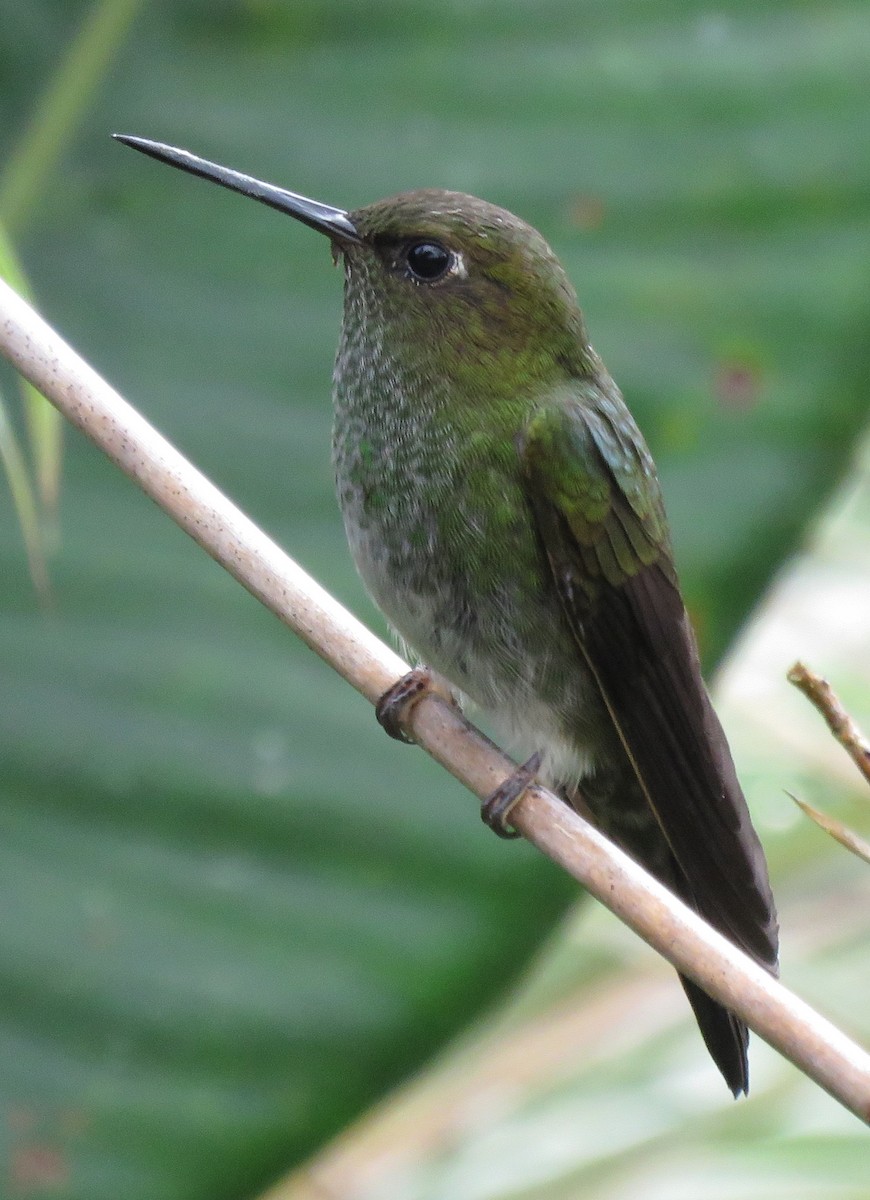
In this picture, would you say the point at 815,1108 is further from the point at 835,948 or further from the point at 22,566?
the point at 22,566

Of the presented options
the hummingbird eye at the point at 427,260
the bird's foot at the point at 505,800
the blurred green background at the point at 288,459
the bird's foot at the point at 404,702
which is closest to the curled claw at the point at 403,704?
the bird's foot at the point at 404,702

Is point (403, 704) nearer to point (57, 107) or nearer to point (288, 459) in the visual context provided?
point (288, 459)

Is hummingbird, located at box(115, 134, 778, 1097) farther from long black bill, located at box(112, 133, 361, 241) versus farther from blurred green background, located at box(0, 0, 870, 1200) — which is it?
blurred green background, located at box(0, 0, 870, 1200)

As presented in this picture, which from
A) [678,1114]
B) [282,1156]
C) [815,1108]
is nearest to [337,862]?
[282,1156]

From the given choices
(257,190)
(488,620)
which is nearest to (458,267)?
(257,190)

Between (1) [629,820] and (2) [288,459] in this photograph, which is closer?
(1) [629,820]

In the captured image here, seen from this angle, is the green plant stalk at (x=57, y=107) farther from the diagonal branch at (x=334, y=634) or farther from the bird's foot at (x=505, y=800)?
the bird's foot at (x=505, y=800)

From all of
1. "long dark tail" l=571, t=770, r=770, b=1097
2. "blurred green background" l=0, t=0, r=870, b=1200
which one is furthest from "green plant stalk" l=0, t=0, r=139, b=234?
"long dark tail" l=571, t=770, r=770, b=1097
